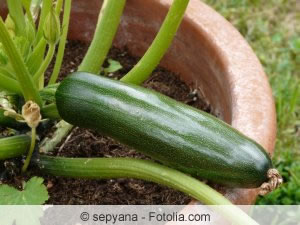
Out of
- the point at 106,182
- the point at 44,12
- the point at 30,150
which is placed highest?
the point at 44,12

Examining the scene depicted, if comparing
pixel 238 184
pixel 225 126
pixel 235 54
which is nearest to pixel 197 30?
pixel 235 54

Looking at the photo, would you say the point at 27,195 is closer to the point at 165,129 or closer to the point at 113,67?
the point at 165,129

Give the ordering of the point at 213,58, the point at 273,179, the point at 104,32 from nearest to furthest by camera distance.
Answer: the point at 273,179 < the point at 104,32 < the point at 213,58

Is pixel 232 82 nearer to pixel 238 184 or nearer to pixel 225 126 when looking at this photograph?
pixel 225 126

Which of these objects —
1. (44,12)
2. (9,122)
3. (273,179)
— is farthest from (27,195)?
(273,179)

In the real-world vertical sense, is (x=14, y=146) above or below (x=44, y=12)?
below
